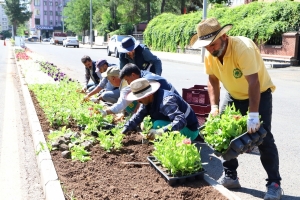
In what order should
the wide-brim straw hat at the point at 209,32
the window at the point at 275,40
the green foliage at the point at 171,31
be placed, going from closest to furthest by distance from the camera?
the wide-brim straw hat at the point at 209,32, the window at the point at 275,40, the green foliage at the point at 171,31

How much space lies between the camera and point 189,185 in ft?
12.2

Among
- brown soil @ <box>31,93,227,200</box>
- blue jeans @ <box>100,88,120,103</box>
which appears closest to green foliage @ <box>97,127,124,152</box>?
brown soil @ <box>31,93,227,200</box>

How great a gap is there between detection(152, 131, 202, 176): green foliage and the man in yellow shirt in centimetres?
48

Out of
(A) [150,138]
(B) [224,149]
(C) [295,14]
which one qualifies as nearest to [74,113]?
(A) [150,138]

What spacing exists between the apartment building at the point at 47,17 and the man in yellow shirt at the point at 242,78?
122504mm

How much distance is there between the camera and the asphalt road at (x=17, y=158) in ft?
13.9

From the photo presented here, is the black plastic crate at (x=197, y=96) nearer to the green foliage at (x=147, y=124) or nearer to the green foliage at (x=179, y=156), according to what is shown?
the green foliage at (x=147, y=124)

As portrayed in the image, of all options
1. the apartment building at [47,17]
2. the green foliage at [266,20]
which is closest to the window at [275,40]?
the green foliage at [266,20]

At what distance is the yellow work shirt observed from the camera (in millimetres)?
3350

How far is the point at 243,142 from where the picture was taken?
327cm

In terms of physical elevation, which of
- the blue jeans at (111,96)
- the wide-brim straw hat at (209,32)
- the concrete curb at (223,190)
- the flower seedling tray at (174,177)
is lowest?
the concrete curb at (223,190)

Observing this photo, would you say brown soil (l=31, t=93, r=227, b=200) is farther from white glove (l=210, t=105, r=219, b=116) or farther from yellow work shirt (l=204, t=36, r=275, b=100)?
yellow work shirt (l=204, t=36, r=275, b=100)

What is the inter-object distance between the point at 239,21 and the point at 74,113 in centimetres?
2059

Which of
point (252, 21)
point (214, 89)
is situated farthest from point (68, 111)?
point (252, 21)
